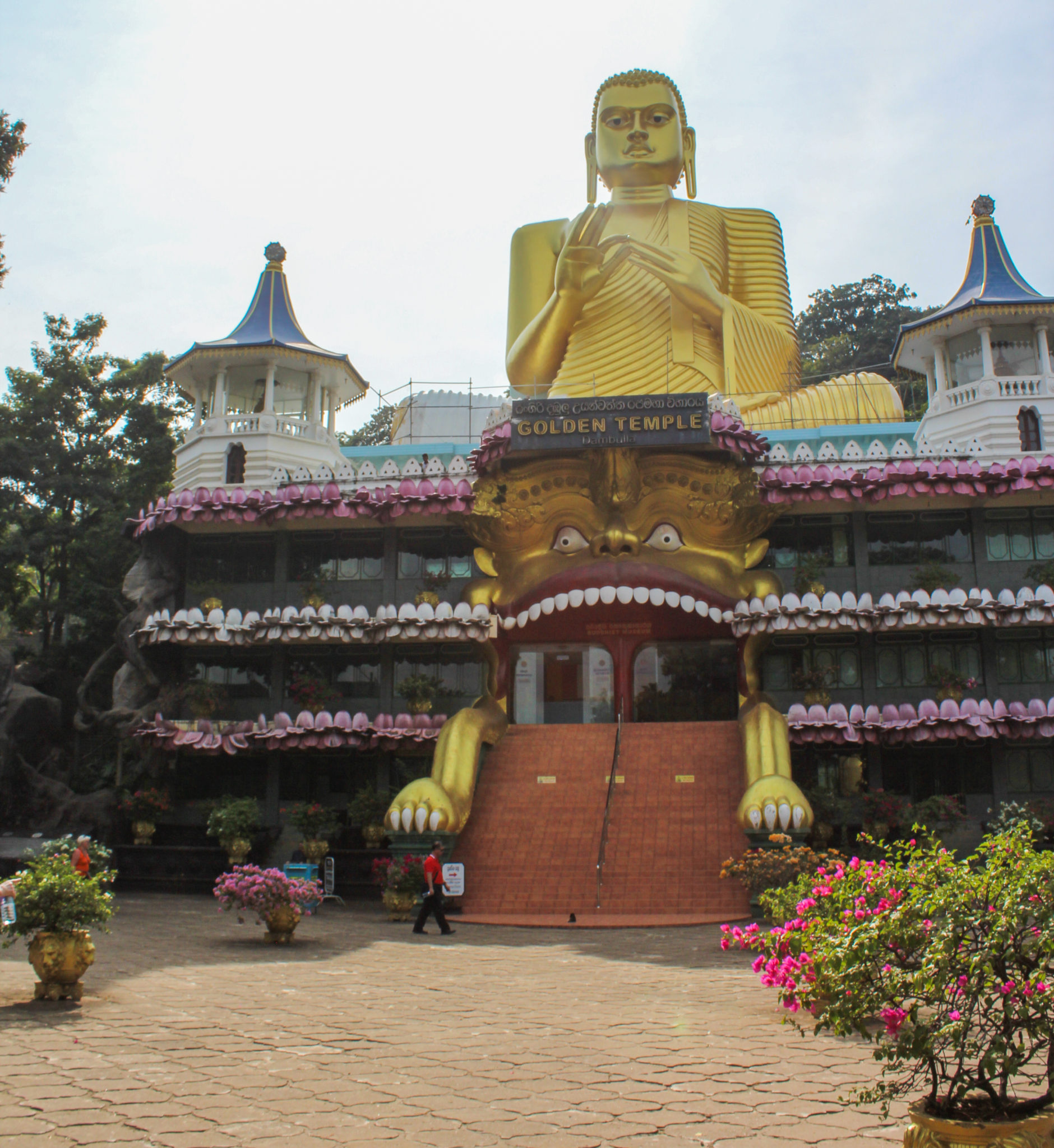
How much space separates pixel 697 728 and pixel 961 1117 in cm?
1833

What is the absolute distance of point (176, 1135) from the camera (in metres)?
6.34

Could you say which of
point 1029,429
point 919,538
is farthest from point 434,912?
point 1029,429

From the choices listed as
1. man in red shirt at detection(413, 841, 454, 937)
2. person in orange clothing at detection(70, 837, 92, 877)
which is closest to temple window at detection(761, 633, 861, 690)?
man in red shirt at detection(413, 841, 454, 937)

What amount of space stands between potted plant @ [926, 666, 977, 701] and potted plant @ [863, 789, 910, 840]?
8.75 ft

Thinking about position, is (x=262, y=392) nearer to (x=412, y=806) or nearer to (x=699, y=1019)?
(x=412, y=806)

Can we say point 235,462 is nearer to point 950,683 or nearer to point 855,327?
point 950,683

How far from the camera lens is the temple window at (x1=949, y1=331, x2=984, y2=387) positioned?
90.7ft

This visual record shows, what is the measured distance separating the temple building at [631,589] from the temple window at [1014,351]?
9 centimetres

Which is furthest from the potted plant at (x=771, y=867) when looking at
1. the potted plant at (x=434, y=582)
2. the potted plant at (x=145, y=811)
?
the potted plant at (x=145, y=811)

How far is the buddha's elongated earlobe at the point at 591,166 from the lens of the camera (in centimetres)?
3150

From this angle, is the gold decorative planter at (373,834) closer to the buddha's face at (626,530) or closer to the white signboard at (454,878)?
the white signboard at (454,878)

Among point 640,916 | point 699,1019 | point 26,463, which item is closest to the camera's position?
point 699,1019

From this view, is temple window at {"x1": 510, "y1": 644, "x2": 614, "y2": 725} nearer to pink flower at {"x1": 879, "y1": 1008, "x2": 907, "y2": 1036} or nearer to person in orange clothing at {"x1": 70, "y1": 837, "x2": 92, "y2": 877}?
person in orange clothing at {"x1": 70, "y1": 837, "x2": 92, "y2": 877}

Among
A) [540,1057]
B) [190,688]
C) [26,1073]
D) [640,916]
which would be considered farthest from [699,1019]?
[190,688]
